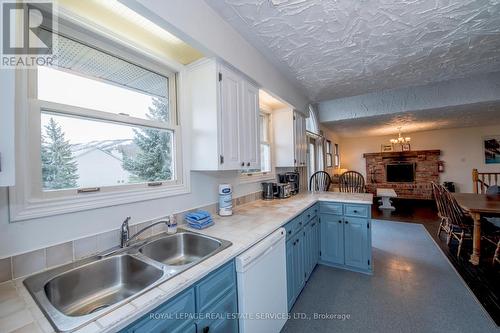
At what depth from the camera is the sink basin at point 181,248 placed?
134cm

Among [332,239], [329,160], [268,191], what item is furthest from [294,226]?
[329,160]

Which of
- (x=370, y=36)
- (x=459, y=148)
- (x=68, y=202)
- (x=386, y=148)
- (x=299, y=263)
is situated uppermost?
(x=370, y=36)

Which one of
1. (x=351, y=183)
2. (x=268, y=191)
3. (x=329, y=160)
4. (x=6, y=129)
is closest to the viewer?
(x=6, y=129)

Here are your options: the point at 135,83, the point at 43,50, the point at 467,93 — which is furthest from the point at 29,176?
the point at 467,93

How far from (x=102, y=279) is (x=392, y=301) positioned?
2.48 meters

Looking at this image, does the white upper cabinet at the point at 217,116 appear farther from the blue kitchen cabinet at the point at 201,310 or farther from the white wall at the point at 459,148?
the white wall at the point at 459,148

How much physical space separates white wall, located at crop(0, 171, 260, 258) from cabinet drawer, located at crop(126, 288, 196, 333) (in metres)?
0.65

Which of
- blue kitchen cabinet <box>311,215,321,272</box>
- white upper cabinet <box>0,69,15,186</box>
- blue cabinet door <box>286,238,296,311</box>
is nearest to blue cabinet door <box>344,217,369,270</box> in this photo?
blue kitchen cabinet <box>311,215,321,272</box>

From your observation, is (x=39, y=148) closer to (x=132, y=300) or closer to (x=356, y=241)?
(x=132, y=300)

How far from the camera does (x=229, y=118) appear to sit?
1.73 metres

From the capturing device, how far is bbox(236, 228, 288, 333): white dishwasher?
121cm

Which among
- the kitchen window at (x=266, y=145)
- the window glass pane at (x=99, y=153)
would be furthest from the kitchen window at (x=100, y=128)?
the kitchen window at (x=266, y=145)

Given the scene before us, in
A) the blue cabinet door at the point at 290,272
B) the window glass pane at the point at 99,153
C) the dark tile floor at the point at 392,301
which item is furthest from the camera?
the blue cabinet door at the point at 290,272

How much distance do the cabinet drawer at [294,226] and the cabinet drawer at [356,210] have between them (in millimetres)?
743
